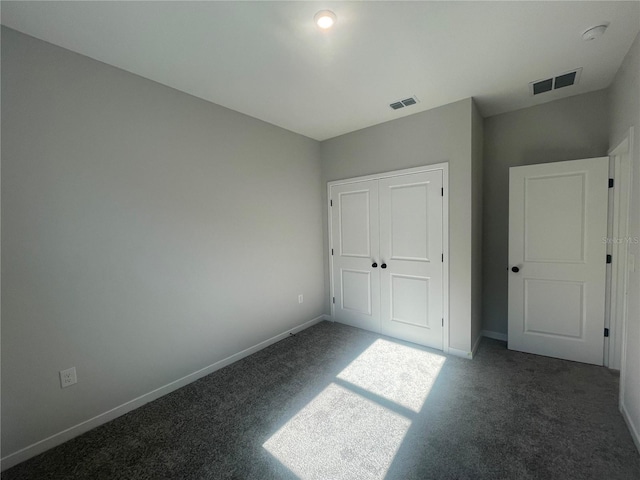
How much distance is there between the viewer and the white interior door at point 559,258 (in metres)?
2.58

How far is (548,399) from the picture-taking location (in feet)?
7.02

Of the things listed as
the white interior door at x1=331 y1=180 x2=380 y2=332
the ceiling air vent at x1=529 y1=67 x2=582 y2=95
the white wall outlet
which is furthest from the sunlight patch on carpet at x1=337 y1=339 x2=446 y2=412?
the ceiling air vent at x1=529 y1=67 x2=582 y2=95

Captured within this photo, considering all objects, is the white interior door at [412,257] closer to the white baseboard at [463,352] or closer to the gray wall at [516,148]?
the white baseboard at [463,352]

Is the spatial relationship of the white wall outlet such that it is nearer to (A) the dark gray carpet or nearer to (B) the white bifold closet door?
(A) the dark gray carpet

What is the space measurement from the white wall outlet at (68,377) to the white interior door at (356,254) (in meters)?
2.85

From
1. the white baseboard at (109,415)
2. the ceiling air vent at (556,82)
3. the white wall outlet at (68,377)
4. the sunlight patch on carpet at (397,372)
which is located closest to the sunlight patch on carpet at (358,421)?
the sunlight patch on carpet at (397,372)

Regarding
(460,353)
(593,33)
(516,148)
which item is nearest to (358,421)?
(460,353)

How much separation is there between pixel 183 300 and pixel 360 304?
222 centimetres

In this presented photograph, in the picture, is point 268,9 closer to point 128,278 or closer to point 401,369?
point 128,278

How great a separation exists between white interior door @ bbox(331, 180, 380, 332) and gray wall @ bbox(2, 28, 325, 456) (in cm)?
115

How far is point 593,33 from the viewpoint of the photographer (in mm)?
1771

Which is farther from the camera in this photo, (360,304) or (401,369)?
(360,304)

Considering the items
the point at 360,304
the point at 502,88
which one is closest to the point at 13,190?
the point at 360,304

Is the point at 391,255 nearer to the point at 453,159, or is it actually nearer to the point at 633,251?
the point at 453,159
